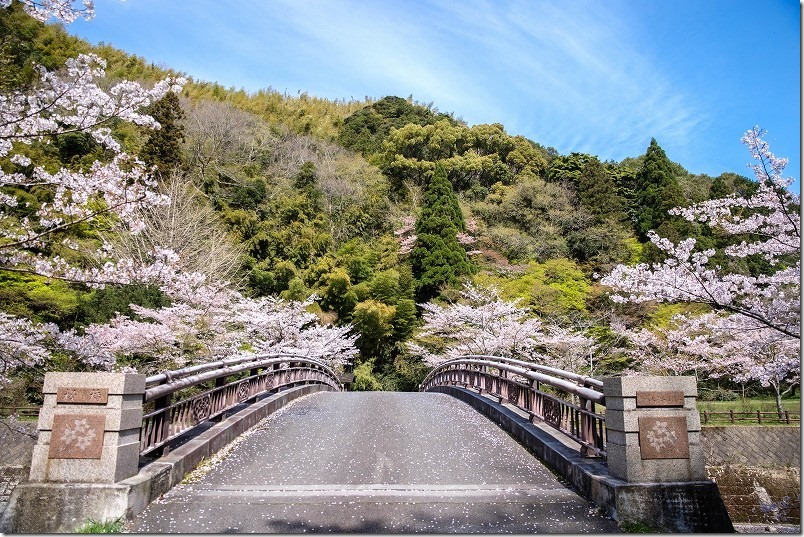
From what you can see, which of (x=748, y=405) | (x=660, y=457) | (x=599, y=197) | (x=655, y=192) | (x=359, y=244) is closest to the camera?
Result: (x=660, y=457)

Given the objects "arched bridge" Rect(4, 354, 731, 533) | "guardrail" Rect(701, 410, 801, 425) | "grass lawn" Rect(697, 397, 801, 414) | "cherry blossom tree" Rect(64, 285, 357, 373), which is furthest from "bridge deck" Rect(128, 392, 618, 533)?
"grass lawn" Rect(697, 397, 801, 414)

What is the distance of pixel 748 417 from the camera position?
21.5 metres

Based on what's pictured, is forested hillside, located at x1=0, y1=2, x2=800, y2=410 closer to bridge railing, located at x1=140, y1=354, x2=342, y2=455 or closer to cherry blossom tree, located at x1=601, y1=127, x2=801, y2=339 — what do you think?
cherry blossom tree, located at x1=601, y1=127, x2=801, y2=339

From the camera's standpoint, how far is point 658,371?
75.7ft

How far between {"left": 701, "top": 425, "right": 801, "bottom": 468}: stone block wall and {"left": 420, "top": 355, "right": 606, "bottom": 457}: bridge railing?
11.7 m

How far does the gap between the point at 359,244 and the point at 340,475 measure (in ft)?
104

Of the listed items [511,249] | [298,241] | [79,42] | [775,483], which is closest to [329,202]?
[298,241]

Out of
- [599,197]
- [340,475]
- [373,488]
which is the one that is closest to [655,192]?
[599,197]

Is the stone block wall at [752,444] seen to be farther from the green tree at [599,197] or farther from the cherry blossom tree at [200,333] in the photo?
the green tree at [599,197]

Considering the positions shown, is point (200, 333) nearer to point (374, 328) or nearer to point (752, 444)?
point (374, 328)

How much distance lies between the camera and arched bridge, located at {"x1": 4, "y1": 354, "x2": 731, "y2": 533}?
414 centimetres

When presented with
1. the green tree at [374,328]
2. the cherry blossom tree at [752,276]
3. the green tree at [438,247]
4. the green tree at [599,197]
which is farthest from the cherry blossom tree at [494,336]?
the green tree at [599,197]

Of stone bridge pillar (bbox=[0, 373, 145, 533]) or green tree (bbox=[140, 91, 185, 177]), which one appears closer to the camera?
stone bridge pillar (bbox=[0, 373, 145, 533])

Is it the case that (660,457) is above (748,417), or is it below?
above
